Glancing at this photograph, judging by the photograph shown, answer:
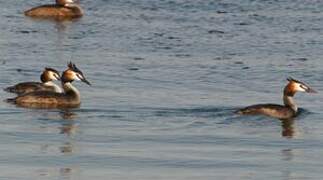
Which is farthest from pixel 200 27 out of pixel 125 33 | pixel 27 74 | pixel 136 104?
pixel 136 104

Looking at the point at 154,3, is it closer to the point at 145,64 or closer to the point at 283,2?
the point at 283,2

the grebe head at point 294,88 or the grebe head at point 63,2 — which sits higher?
the grebe head at point 294,88

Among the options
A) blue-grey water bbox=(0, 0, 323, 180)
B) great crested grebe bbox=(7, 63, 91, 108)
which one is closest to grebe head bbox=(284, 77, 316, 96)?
blue-grey water bbox=(0, 0, 323, 180)

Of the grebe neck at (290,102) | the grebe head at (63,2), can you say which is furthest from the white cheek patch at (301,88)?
the grebe head at (63,2)

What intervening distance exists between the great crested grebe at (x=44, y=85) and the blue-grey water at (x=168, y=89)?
12.6 inches

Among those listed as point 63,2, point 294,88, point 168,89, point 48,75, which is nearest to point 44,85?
point 48,75

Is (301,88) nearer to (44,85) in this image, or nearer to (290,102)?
(290,102)

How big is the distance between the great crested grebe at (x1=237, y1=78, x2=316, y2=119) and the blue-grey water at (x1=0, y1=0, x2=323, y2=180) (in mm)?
138

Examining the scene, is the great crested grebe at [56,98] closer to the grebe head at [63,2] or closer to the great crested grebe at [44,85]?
the great crested grebe at [44,85]

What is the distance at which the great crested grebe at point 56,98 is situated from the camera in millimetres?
22234

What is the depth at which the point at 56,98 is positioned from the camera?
906 inches

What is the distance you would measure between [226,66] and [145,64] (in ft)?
5.02

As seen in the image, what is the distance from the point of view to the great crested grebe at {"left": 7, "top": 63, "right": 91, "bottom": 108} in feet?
72.9

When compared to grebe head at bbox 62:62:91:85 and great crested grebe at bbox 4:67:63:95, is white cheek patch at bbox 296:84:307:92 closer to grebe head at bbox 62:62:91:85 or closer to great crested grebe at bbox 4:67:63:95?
grebe head at bbox 62:62:91:85
